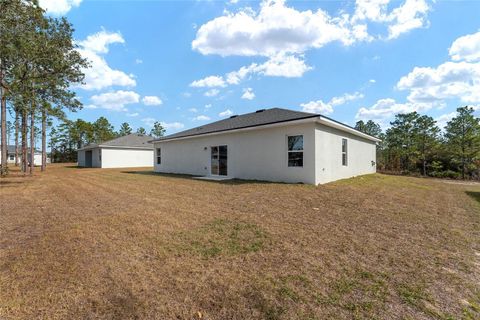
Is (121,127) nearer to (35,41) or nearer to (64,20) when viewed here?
(64,20)

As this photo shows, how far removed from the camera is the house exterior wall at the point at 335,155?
10.4m

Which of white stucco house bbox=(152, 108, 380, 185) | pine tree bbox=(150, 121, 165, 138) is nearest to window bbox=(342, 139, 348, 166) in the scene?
white stucco house bbox=(152, 108, 380, 185)

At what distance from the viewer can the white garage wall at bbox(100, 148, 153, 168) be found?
28023 millimetres

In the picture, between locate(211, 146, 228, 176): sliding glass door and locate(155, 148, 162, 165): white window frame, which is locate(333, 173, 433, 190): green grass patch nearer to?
locate(211, 146, 228, 176): sliding glass door

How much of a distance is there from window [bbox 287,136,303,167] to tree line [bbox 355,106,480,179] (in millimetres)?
18255

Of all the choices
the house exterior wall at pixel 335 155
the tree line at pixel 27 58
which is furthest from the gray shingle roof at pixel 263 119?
the tree line at pixel 27 58

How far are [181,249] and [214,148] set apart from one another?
1134 cm

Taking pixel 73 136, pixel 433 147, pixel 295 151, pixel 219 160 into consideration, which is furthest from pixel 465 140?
pixel 73 136

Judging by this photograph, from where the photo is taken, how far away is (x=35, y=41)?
10242 mm

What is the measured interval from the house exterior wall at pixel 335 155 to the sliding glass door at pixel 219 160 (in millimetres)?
5482

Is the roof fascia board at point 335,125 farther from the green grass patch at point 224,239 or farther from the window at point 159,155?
the window at point 159,155

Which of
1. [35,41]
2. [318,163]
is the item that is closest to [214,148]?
[318,163]

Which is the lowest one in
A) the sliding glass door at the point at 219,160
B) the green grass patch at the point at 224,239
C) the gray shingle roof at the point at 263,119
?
the green grass patch at the point at 224,239

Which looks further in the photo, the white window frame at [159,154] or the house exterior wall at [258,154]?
the white window frame at [159,154]
